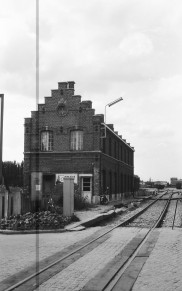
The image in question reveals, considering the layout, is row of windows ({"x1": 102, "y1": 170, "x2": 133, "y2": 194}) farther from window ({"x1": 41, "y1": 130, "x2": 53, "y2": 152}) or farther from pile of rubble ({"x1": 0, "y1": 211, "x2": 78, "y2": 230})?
pile of rubble ({"x1": 0, "y1": 211, "x2": 78, "y2": 230})

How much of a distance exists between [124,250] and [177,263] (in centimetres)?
198

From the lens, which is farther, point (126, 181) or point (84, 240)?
point (126, 181)

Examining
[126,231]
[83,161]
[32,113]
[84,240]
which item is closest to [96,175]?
[83,161]

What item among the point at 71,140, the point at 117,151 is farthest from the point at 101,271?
the point at 117,151

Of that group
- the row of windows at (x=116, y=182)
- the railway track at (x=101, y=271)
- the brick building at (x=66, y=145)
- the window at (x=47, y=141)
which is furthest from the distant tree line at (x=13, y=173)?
the railway track at (x=101, y=271)

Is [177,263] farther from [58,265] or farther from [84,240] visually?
[84,240]

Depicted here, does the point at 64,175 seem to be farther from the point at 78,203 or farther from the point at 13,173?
the point at 13,173

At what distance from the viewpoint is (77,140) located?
31.6m

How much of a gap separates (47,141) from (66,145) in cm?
195

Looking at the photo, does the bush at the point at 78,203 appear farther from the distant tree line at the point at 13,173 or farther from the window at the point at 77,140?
the distant tree line at the point at 13,173

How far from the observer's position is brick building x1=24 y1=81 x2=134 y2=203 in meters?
30.7

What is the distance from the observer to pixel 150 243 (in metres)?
10.9

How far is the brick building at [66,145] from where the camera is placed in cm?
3069

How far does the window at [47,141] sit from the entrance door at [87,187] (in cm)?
428
